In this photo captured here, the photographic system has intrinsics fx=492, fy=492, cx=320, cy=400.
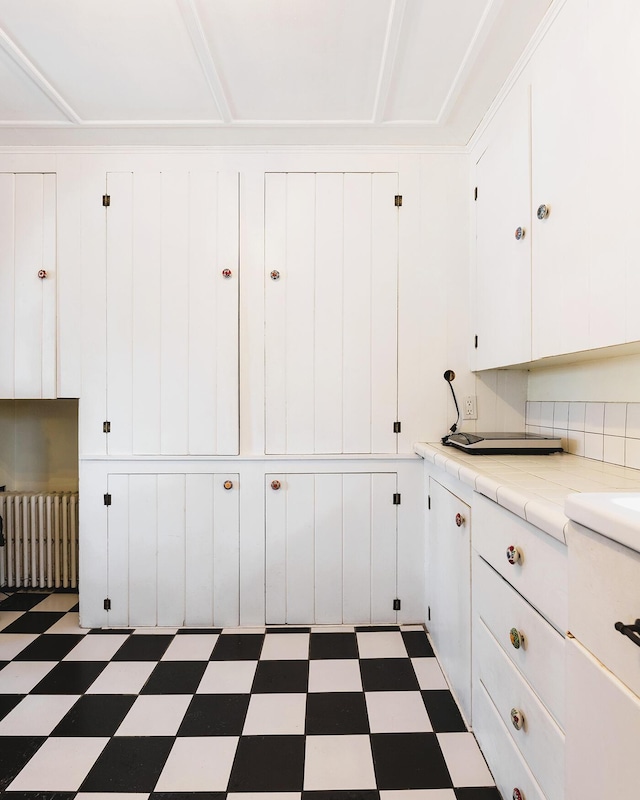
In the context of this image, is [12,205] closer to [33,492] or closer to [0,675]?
[33,492]

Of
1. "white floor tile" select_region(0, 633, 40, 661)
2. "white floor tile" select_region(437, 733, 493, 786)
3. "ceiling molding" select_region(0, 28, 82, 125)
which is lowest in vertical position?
"white floor tile" select_region(0, 633, 40, 661)

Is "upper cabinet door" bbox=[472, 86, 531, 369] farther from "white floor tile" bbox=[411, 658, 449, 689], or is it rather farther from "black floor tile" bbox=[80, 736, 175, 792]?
"black floor tile" bbox=[80, 736, 175, 792]

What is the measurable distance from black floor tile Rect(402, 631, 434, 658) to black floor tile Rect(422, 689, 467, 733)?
275mm

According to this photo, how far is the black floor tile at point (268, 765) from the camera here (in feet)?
4.79

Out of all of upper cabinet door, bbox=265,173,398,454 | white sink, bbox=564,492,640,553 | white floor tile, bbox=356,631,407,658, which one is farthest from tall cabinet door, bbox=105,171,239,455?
white sink, bbox=564,492,640,553

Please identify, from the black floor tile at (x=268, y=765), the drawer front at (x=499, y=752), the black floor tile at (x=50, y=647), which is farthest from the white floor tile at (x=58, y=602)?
the drawer front at (x=499, y=752)

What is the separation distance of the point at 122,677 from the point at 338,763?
99 centimetres

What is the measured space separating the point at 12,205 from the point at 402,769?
9.69ft

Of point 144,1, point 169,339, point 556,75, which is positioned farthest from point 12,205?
point 556,75

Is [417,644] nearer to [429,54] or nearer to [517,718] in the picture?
[517,718]

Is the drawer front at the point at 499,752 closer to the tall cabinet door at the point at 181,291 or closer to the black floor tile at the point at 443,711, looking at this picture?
the black floor tile at the point at 443,711

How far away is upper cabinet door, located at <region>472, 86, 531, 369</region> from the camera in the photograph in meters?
1.86

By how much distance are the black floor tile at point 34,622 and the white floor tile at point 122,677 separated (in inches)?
23.2

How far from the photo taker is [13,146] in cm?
247
